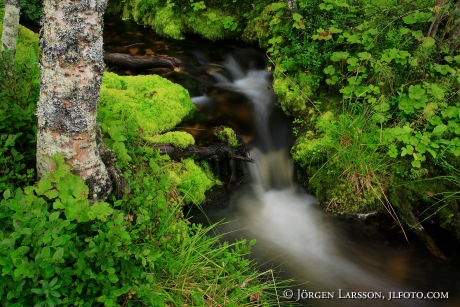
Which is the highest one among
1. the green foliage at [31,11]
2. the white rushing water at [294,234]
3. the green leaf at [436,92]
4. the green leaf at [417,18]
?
the green leaf at [417,18]

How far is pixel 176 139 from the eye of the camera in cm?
474

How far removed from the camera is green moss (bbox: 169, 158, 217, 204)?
4426 millimetres

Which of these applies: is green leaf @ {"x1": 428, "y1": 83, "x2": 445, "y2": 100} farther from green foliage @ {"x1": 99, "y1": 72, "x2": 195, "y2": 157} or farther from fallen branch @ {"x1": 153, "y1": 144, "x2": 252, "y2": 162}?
green foliage @ {"x1": 99, "y1": 72, "x2": 195, "y2": 157}

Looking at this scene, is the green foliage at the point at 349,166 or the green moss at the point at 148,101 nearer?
the green foliage at the point at 349,166

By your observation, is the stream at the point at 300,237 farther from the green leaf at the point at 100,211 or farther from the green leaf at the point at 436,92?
Result: the green leaf at the point at 100,211

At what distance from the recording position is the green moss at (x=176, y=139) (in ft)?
15.3

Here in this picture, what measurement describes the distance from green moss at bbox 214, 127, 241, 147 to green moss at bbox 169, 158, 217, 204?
60 centimetres

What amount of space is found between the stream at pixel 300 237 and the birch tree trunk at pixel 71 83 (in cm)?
199

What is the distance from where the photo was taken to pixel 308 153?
524cm

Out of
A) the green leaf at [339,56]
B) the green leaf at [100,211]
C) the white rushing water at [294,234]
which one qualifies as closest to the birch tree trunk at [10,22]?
the green leaf at [100,211]

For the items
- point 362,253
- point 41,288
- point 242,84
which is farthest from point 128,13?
point 41,288

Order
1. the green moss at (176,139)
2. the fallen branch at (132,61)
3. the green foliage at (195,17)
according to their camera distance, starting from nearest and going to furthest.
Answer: the green moss at (176,139)
the fallen branch at (132,61)
the green foliage at (195,17)

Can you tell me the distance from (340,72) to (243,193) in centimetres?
228

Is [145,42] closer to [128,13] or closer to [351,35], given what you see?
[128,13]
